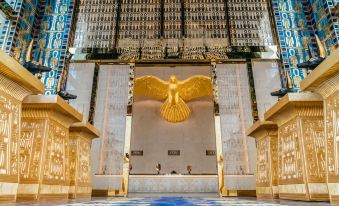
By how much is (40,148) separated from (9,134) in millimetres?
733

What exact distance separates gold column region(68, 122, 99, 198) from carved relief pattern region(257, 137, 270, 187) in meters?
3.02

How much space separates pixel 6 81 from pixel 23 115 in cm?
91

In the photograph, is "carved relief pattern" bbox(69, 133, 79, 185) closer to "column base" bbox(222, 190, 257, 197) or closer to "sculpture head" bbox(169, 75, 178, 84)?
"column base" bbox(222, 190, 257, 197)

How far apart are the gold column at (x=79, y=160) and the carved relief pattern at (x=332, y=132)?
3.67m

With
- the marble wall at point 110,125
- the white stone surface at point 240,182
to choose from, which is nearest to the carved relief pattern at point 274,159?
the white stone surface at point 240,182

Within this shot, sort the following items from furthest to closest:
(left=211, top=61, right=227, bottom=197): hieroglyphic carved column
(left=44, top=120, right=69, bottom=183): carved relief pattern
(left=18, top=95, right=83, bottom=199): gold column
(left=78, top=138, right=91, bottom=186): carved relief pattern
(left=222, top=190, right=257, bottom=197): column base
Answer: (left=211, top=61, right=227, bottom=197): hieroglyphic carved column < (left=222, top=190, right=257, bottom=197): column base < (left=78, top=138, right=91, bottom=186): carved relief pattern < (left=44, top=120, right=69, bottom=183): carved relief pattern < (left=18, top=95, right=83, bottom=199): gold column

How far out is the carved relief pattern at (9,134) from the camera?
294cm

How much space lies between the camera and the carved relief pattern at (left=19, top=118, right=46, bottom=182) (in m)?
3.67

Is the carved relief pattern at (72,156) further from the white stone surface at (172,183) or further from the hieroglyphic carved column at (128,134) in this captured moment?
the white stone surface at (172,183)

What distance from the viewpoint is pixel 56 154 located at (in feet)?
13.4

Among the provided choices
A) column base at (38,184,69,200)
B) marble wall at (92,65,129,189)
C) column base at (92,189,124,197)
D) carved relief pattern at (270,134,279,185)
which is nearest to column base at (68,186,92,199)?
column base at (38,184,69,200)

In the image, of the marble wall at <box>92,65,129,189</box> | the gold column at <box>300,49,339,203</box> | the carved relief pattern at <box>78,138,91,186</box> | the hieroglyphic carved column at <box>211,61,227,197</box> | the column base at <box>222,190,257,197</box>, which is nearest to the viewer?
the gold column at <box>300,49,339,203</box>

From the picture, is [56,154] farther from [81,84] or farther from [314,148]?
[81,84]

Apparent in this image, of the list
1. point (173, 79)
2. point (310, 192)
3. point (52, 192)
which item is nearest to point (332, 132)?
point (310, 192)
